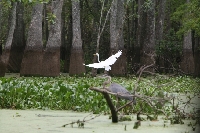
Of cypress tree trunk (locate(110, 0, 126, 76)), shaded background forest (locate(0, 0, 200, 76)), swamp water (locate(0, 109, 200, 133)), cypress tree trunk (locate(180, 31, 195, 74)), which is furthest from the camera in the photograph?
cypress tree trunk (locate(180, 31, 195, 74))

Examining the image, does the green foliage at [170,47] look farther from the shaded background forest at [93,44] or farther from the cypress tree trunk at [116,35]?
the cypress tree trunk at [116,35]

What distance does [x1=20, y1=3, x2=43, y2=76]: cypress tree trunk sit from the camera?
21.4m

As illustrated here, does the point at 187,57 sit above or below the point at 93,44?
below

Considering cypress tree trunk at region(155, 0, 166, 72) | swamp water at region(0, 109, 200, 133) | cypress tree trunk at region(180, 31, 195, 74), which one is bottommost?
swamp water at region(0, 109, 200, 133)

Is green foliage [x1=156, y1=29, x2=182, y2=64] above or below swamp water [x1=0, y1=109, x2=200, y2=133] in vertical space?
above

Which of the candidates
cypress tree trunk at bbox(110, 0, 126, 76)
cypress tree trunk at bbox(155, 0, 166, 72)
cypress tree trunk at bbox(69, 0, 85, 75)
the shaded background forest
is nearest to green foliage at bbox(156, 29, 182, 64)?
the shaded background forest

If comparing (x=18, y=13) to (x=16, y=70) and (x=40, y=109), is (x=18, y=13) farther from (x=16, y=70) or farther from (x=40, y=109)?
(x=40, y=109)

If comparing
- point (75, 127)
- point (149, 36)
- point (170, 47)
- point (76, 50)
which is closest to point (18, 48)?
point (76, 50)

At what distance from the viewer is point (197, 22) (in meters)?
20.7

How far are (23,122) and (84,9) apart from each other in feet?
94.9

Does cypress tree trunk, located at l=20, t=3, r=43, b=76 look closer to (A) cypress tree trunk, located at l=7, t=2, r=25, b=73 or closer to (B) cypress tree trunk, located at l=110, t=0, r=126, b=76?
(B) cypress tree trunk, located at l=110, t=0, r=126, b=76

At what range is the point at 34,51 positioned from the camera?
2172 cm

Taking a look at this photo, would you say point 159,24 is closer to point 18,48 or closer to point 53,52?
point 18,48

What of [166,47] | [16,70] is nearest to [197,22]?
[166,47]
